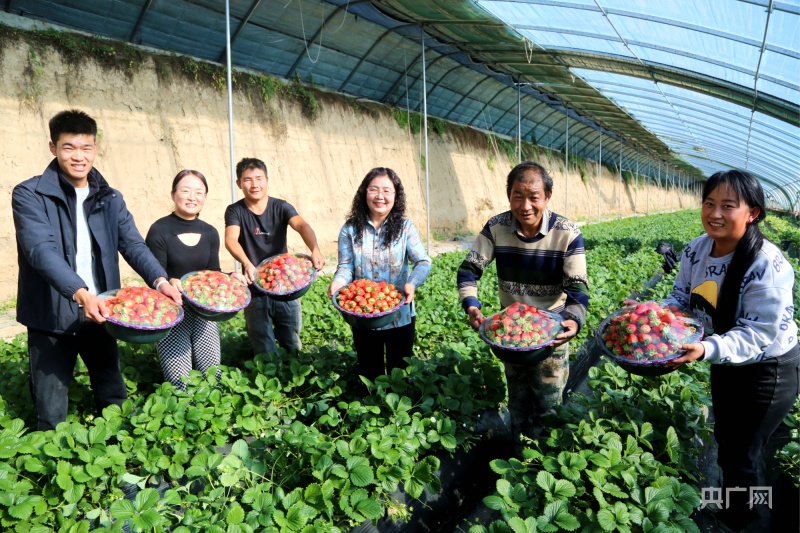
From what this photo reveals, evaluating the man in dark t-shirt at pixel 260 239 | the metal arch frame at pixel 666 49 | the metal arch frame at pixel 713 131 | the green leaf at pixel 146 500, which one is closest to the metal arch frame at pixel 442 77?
the metal arch frame at pixel 666 49

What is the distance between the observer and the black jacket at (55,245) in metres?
2.49

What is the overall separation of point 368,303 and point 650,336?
1396 mm

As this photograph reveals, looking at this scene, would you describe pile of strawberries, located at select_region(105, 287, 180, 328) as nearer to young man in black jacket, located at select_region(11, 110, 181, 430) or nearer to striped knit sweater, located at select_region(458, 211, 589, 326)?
young man in black jacket, located at select_region(11, 110, 181, 430)

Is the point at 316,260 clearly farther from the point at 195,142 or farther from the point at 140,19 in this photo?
the point at 140,19

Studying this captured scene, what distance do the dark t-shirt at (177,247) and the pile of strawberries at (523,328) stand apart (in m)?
1.92

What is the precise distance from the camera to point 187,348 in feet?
11.1

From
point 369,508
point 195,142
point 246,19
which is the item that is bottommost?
point 369,508

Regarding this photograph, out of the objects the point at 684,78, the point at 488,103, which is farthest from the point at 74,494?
the point at 488,103

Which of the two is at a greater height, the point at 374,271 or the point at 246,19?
the point at 246,19

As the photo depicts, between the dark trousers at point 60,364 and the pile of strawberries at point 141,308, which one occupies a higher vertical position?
the pile of strawberries at point 141,308

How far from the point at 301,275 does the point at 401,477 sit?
156 cm

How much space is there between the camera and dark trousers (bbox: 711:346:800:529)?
2.17 m

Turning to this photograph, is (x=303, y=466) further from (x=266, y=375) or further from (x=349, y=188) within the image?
(x=349, y=188)

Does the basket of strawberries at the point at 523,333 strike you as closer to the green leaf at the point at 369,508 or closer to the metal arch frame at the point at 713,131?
the green leaf at the point at 369,508
